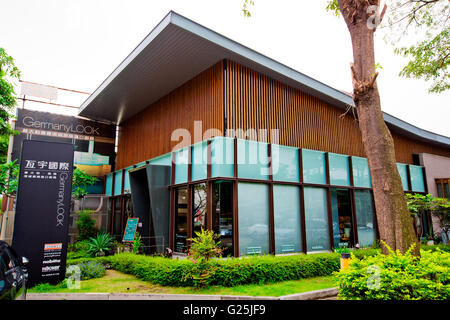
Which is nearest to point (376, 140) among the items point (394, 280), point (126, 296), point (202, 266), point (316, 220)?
point (394, 280)

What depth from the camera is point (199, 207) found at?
11.8 meters

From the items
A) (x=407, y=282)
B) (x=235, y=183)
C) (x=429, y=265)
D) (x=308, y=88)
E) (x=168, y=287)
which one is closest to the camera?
(x=407, y=282)

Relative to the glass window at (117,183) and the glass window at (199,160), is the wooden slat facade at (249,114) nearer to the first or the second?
the glass window at (199,160)

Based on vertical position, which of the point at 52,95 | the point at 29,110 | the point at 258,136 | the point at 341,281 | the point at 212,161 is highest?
the point at 52,95

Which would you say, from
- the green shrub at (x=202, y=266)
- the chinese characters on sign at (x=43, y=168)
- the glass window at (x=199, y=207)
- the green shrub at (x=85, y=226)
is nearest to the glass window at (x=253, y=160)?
the glass window at (x=199, y=207)

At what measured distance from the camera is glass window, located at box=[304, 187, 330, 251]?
12.5 meters

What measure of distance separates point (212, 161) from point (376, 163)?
6.29 meters

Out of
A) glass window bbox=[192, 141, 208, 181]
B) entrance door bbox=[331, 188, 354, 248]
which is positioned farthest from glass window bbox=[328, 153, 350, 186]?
glass window bbox=[192, 141, 208, 181]

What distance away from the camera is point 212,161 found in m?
11.2

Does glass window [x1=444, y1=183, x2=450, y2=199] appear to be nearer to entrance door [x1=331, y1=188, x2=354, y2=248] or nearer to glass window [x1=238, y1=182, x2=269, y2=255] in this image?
entrance door [x1=331, y1=188, x2=354, y2=248]

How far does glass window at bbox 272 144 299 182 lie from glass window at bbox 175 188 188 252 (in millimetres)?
3715
